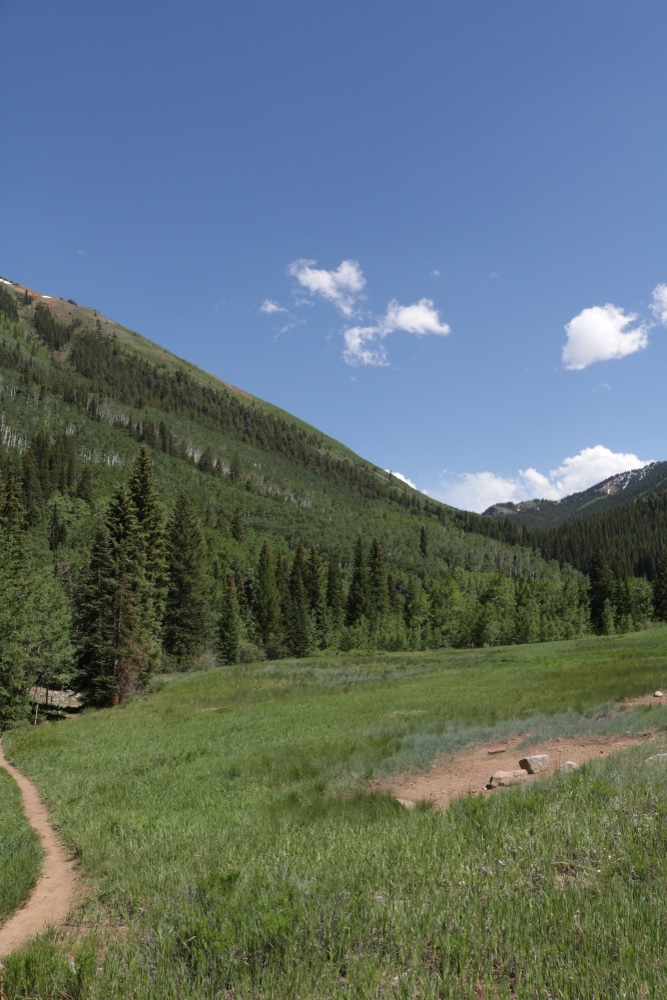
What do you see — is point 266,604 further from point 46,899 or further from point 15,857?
point 46,899

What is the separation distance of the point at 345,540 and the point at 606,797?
173 metres

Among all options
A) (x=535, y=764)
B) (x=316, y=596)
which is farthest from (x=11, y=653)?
(x=316, y=596)

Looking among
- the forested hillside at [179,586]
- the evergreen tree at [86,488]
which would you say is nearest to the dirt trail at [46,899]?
the forested hillside at [179,586]

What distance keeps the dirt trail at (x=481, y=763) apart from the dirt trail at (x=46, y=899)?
5808 mm

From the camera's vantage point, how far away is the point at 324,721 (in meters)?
22.5

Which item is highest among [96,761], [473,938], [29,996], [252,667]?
[473,938]

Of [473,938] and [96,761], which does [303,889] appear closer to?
[473,938]

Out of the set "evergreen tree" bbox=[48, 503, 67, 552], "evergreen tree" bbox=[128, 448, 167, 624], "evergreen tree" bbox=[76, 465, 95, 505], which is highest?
"evergreen tree" bbox=[76, 465, 95, 505]

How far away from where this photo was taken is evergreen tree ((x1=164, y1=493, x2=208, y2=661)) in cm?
6181

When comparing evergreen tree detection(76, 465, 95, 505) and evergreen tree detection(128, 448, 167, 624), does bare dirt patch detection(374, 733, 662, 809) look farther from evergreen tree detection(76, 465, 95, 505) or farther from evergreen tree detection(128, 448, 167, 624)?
evergreen tree detection(76, 465, 95, 505)

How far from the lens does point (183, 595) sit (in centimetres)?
6194

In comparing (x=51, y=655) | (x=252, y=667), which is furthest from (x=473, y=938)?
(x=252, y=667)

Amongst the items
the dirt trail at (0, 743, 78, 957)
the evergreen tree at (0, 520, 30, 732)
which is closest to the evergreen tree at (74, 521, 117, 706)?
the evergreen tree at (0, 520, 30, 732)

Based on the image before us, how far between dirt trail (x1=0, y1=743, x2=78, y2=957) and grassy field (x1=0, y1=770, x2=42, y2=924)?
0.14 metres
